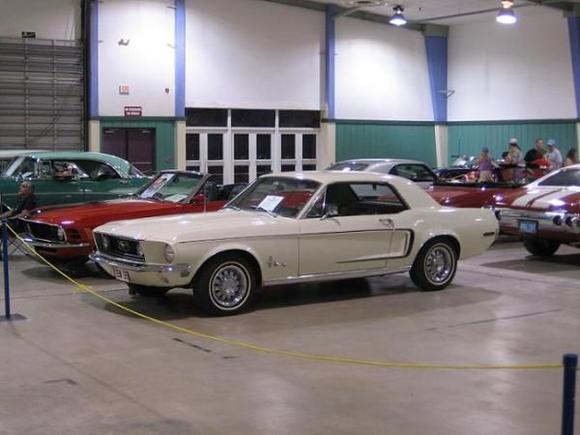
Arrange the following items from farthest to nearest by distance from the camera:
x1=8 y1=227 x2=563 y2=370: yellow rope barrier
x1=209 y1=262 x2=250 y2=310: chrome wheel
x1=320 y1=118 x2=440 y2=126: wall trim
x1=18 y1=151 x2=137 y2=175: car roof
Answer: x1=320 y1=118 x2=440 y2=126: wall trim, x1=18 y1=151 x2=137 y2=175: car roof, x1=209 y1=262 x2=250 y2=310: chrome wheel, x1=8 y1=227 x2=563 y2=370: yellow rope barrier

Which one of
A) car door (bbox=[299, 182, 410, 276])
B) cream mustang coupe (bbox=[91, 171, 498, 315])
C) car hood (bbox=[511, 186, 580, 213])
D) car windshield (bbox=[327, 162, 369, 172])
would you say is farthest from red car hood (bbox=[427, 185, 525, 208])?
car door (bbox=[299, 182, 410, 276])

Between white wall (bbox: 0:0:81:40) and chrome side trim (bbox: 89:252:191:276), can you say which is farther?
white wall (bbox: 0:0:81:40)

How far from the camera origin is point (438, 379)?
238 inches

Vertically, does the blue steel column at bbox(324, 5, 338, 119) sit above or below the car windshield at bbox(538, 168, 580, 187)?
above

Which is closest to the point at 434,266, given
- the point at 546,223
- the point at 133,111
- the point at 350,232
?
the point at 350,232

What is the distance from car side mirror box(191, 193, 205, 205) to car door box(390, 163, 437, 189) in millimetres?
6521

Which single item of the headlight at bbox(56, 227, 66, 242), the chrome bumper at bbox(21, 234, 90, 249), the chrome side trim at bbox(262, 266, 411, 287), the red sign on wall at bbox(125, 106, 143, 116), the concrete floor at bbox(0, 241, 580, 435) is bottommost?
the concrete floor at bbox(0, 241, 580, 435)

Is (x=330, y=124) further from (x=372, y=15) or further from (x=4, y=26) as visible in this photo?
(x=4, y=26)

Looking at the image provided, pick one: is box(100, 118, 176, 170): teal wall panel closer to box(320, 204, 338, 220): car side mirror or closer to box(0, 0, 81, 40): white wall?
box(0, 0, 81, 40): white wall

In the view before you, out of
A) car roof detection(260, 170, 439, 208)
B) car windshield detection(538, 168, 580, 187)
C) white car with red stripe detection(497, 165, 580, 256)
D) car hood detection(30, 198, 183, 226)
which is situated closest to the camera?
car roof detection(260, 170, 439, 208)

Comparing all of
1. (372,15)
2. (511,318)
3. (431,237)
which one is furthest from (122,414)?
(372,15)

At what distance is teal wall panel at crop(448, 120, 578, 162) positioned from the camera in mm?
A: 26203

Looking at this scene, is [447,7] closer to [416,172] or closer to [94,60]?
[416,172]

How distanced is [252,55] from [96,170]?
34.5 ft
